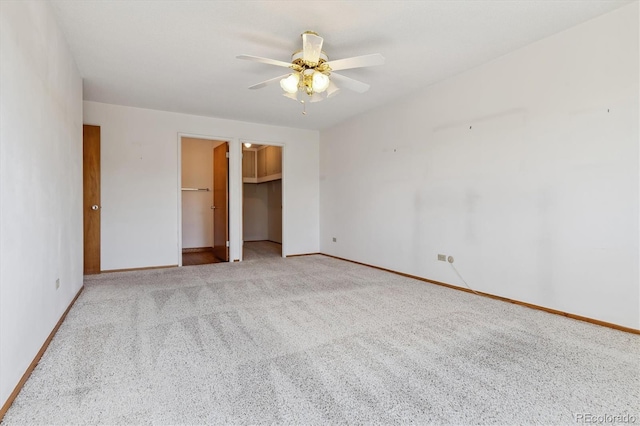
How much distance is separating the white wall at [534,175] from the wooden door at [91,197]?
439 cm

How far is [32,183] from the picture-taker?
1.92 m

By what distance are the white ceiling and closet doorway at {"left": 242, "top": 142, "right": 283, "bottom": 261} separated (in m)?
3.83

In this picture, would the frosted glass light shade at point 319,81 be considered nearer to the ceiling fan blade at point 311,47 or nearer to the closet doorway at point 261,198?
the ceiling fan blade at point 311,47

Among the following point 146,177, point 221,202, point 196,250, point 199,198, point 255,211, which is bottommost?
point 196,250

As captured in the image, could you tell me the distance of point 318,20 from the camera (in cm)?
258

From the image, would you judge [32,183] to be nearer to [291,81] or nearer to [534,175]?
[291,81]

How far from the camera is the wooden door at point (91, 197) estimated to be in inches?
178

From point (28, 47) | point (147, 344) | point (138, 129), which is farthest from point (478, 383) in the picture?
point (138, 129)

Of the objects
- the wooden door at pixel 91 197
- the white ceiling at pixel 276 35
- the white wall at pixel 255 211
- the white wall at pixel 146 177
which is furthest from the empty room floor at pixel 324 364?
the white wall at pixel 255 211

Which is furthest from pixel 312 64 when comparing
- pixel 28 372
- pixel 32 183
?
pixel 28 372

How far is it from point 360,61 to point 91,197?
14.1ft

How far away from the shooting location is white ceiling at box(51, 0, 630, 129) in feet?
8.01

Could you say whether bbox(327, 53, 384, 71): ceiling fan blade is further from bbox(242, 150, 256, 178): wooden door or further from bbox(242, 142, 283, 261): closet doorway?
bbox(242, 150, 256, 178): wooden door

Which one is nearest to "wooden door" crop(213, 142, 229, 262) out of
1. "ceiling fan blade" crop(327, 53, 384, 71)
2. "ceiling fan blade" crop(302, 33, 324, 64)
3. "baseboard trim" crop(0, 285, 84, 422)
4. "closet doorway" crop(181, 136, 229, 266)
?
"closet doorway" crop(181, 136, 229, 266)
